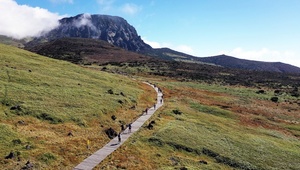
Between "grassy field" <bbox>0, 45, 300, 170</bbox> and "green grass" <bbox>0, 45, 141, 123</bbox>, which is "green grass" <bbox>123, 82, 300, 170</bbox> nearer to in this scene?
"grassy field" <bbox>0, 45, 300, 170</bbox>

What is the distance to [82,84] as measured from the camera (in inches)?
3017

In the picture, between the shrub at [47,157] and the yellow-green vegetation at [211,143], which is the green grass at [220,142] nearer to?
the yellow-green vegetation at [211,143]

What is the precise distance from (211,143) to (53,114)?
87.6 ft

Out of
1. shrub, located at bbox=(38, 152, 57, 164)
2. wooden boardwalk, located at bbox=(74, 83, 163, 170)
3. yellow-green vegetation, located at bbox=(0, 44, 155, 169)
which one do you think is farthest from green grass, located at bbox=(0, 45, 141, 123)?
shrub, located at bbox=(38, 152, 57, 164)

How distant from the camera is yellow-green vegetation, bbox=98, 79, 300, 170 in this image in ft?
134

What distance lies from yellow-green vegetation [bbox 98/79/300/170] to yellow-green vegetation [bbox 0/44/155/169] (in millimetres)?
6034

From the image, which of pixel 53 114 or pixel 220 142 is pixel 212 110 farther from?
pixel 53 114

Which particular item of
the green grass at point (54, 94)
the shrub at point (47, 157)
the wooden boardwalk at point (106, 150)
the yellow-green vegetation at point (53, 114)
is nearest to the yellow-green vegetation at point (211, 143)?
the wooden boardwalk at point (106, 150)

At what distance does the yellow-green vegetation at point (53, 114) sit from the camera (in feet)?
123

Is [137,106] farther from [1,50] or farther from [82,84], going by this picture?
[1,50]

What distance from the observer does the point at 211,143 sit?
49938 mm

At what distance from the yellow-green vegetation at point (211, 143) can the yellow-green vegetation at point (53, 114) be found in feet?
19.8

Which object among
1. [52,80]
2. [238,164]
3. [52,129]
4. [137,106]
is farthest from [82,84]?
[238,164]

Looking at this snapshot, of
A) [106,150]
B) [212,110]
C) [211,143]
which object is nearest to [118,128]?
[106,150]
